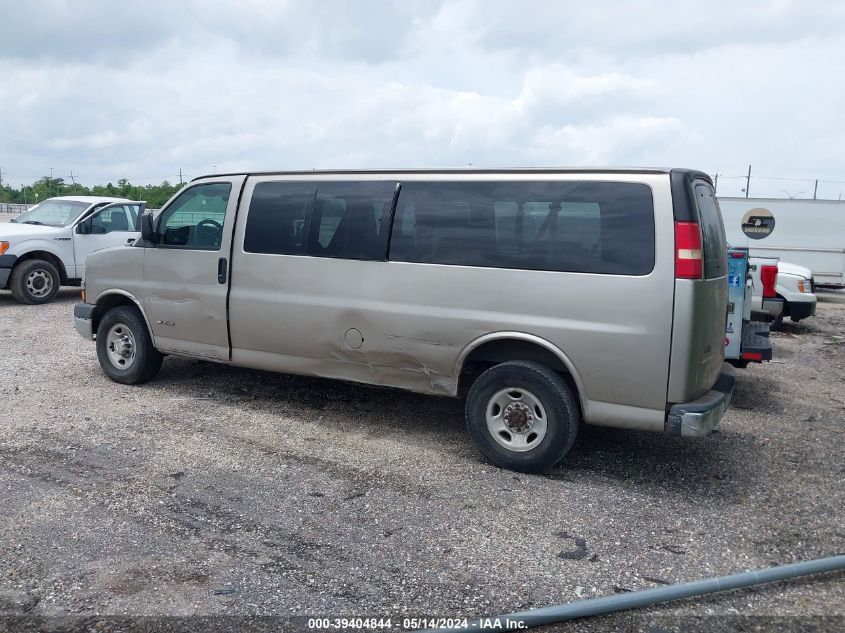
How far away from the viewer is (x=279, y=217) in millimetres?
6074

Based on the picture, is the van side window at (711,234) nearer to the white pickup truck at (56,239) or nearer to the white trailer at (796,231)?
the white pickup truck at (56,239)

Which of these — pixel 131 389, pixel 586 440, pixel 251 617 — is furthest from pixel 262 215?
pixel 251 617

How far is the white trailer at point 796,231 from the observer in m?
15.9

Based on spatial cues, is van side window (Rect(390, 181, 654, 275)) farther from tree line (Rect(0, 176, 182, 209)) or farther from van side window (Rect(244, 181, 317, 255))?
tree line (Rect(0, 176, 182, 209))

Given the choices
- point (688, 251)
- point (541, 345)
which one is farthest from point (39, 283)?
point (688, 251)

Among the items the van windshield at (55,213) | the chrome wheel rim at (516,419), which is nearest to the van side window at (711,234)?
the chrome wheel rim at (516,419)

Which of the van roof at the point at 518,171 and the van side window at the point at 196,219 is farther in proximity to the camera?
the van side window at the point at 196,219

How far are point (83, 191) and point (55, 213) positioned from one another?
4047cm

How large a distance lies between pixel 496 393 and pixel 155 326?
137 inches

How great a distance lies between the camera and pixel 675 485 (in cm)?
500

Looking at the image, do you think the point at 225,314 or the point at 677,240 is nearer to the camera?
the point at 677,240

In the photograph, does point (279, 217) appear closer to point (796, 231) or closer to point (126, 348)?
point (126, 348)

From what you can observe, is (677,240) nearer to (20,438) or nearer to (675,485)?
(675,485)

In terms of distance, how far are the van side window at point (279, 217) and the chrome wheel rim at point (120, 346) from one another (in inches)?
72.0
